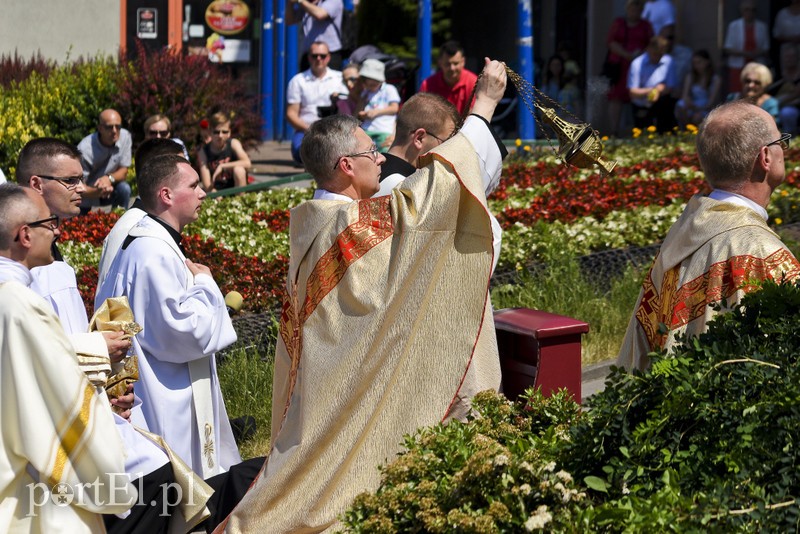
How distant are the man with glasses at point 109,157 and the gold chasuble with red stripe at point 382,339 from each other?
7.94 metres

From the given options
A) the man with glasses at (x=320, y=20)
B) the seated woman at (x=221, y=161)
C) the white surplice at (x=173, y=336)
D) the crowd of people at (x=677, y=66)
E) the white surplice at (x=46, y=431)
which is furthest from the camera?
the crowd of people at (x=677, y=66)

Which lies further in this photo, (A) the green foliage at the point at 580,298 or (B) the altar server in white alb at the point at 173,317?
(A) the green foliage at the point at 580,298

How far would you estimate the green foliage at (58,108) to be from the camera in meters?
14.6

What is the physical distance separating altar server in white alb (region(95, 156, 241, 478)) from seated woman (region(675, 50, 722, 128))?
1194 cm

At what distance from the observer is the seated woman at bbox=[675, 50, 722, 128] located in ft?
54.1

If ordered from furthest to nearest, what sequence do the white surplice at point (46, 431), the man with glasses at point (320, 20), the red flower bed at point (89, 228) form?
the man with glasses at point (320, 20) < the red flower bed at point (89, 228) < the white surplice at point (46, 431)

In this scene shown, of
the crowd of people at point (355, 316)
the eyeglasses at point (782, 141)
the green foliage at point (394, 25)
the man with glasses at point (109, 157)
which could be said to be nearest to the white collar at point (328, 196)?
the crowd of people at point (355, 316)

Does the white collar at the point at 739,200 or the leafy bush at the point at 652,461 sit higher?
the white collar at the point at 739,200

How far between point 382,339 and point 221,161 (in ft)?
29.4

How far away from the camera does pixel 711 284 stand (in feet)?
15.4

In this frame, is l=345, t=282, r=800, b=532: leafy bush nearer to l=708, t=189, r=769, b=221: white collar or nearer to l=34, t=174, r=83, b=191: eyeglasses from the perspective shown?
l=708, t=189, r=769, b=221: white collar

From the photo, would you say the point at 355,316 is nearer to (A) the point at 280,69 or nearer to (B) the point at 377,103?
(B) the point at 377,103

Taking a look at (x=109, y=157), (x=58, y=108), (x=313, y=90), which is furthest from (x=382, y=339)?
(x=58, y=108)

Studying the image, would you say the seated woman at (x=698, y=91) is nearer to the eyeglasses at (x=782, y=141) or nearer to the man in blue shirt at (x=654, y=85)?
the man in blue shirt at (x=654, y=85)
